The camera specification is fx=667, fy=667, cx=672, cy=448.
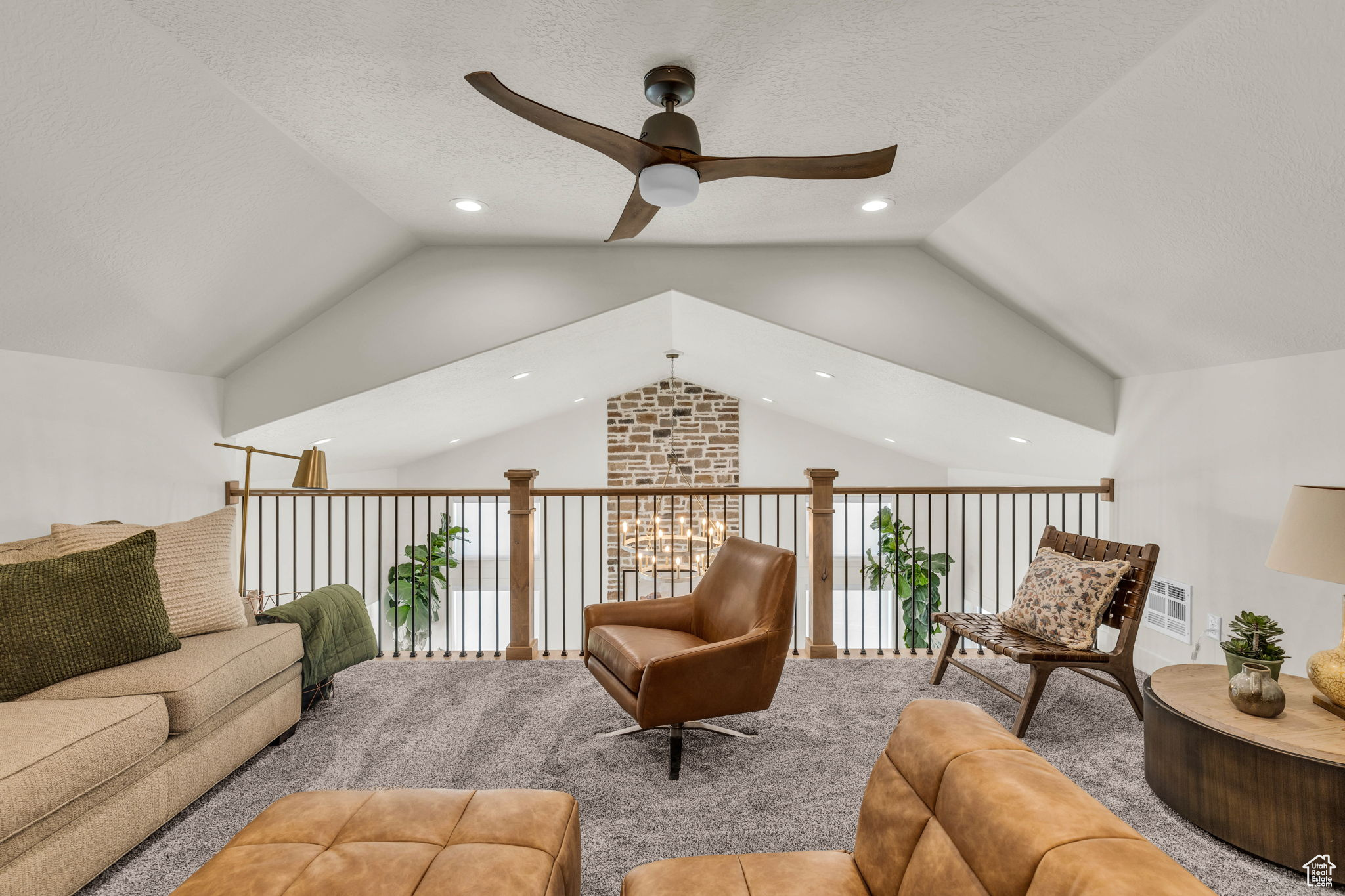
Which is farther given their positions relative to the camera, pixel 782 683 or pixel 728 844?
pixel 782 683

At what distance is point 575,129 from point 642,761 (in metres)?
2.26

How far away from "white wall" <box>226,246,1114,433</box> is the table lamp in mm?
1875

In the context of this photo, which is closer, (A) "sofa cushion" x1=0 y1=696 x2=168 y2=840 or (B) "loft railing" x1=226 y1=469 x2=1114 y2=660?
(A) "sofa cushion" x1=0 y1=696 x2=168 y2=840

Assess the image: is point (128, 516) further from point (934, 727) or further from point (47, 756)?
point (934, 727)

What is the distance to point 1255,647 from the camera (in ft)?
7.36

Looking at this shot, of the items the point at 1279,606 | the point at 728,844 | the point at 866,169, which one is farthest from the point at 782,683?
the point at 866,169

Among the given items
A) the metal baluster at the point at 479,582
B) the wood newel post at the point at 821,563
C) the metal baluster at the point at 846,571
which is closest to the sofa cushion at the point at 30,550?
the metal baluster at the point at 479,582

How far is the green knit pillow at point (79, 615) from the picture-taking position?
2.09 m

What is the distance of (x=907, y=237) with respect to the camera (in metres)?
3.81

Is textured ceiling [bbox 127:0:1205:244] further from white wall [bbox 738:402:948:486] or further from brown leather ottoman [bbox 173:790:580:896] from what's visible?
white wall [bbox 738:402:948:486]

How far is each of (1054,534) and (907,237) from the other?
1.83 metres

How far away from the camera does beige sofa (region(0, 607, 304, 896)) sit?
1.64 m

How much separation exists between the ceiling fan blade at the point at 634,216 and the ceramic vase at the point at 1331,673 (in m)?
2.60

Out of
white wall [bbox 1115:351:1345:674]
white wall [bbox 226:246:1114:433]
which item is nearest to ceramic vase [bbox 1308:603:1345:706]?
white wall [bbox 1115:351:1345:674]
